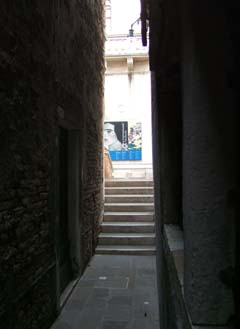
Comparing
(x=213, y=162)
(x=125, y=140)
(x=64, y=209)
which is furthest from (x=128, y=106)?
(x=213, y=162)

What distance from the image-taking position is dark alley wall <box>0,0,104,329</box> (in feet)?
6.66

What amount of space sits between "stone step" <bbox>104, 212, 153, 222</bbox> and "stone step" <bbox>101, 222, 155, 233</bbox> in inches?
5.2

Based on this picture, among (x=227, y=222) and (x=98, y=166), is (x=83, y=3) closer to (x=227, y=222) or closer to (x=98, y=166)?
(x=98, y=166)

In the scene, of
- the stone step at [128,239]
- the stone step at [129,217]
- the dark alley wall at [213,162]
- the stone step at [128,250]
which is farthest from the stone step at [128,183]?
the dark alley wall at [213,162]

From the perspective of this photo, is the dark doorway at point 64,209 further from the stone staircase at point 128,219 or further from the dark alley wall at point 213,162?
the dark alley wall at point 213,162

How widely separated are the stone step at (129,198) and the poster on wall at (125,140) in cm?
380

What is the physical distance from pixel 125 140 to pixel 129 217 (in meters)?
4.77

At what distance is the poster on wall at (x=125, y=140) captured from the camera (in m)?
10.6

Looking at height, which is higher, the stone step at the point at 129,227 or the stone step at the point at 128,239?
the stone step at the point at 129,227

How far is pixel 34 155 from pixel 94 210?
3.03 metres

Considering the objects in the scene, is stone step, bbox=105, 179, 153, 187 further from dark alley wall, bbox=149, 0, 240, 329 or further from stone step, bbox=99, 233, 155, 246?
dark alley wall, bbox=149, 0, 240, 329

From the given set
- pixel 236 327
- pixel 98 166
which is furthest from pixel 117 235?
pixel 236 327

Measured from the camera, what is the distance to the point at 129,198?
6.89m

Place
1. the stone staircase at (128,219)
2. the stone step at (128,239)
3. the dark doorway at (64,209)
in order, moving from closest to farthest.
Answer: the dark doorway at (64,209) < the stone staircase at (128,219) < the stone step at (128,239)
